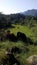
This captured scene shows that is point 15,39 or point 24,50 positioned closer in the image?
point 24,50

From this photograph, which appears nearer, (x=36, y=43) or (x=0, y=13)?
(x=36, y=43)

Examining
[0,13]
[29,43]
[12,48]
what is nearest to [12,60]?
[12,48]

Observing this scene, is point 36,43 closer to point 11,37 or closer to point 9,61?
point 11,37

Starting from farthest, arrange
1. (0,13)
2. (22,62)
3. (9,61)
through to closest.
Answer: (0,13)
(22,62)
(9,61)

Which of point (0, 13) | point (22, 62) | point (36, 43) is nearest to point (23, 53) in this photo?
point (22, 62)

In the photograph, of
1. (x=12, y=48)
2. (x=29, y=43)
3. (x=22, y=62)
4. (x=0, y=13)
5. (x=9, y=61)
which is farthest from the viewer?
(x=0, y=13)

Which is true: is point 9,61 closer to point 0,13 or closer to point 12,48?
point 12,48

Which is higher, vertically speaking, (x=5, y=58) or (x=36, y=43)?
(x=5, y=58)
